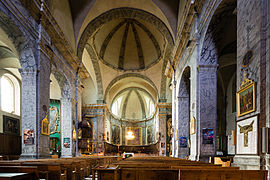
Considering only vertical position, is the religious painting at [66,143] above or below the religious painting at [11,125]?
below

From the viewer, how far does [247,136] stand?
4.91 m

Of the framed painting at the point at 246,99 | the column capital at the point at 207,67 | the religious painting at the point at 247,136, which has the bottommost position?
the religious painting at the point at 247,136

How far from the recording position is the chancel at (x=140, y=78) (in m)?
4.57

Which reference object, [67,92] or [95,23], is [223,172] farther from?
[95,23]

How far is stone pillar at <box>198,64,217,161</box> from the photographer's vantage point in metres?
8.61

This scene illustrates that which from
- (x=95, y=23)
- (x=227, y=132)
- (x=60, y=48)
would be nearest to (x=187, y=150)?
(x=227, y=132)

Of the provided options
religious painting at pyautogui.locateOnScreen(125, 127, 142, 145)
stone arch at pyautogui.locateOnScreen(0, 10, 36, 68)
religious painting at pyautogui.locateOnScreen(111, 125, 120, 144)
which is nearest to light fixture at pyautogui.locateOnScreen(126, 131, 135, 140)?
religious painting at pyautogui.locateOnScreen(125, 127, 142, 145)

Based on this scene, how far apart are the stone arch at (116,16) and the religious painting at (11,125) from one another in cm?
598

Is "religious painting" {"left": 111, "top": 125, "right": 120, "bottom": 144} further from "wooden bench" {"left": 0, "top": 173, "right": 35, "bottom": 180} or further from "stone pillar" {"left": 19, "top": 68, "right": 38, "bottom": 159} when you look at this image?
"wooden bench" {"left": 0, "top": 173, "right": 35, "bottom": 180}

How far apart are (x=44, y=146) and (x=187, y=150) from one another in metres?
7.48

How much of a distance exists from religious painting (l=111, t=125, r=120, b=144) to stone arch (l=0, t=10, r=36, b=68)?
2238cm

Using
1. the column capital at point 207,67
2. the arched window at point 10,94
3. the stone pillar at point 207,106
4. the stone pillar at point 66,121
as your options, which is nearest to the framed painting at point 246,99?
the stone pillar at point 207,106

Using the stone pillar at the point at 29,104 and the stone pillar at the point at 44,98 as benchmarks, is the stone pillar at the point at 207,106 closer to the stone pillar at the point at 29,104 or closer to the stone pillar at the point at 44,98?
the stone pillar at the point at 44,98

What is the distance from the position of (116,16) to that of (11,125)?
10195 millimetres
